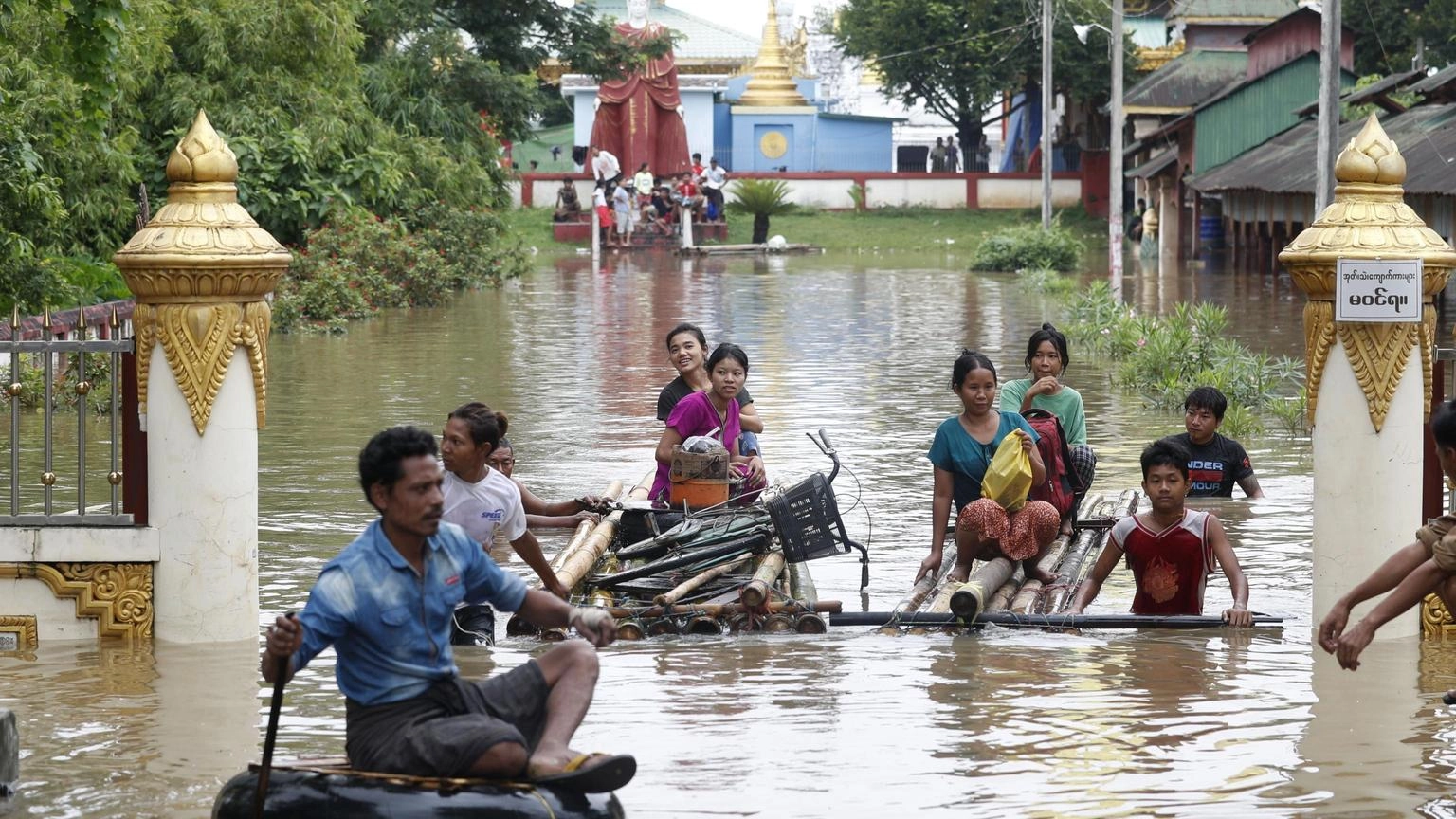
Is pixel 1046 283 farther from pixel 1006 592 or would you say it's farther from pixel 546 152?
pixel 546 152

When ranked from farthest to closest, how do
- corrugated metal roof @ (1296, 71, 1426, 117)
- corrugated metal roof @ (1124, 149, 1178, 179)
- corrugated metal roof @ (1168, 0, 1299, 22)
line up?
corrugated metal roof @ (1168, 0, 1299, 22) → corrugated metal roof @ (1124, 149, 1178, 179) → corrugated metal roof @ (1296, 71, 1426, 117)

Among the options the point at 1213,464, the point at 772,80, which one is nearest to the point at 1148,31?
the point at 772,80

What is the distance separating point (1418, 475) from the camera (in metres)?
8.86

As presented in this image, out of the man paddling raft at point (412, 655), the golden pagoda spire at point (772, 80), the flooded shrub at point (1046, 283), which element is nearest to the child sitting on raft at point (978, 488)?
the man paddling raft at point (412, 655)

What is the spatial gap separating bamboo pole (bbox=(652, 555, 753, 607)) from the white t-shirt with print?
739mm

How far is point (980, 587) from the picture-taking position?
9055 mm

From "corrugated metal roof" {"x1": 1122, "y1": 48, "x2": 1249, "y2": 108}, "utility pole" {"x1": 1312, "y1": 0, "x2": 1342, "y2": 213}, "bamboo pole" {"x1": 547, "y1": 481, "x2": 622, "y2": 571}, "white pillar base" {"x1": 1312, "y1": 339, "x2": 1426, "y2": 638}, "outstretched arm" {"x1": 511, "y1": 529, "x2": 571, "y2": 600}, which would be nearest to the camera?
"outstretched arm" {"x1": 511, "y1": 529, "x2": 571, "y2": 600}

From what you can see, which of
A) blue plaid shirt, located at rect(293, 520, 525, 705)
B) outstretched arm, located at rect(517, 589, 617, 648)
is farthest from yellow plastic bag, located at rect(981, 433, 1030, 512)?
blue plaid shirt, located at rect(293, 520, 525, 705)

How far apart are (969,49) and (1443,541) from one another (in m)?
57.7

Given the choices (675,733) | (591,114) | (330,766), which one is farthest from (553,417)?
(591,114)

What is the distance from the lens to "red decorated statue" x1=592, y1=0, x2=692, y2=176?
201 ft

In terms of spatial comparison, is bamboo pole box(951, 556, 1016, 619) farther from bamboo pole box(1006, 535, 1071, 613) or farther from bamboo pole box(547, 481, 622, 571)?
bamboo pole box(547, 481, 622, 571)

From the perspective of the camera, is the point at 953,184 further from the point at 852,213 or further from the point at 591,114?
the point at 591,114

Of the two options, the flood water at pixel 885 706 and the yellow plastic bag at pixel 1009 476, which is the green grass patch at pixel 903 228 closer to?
the flood water at pixel 885 706
